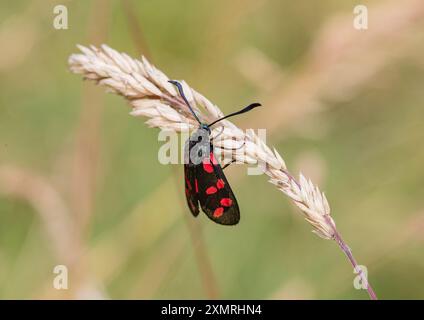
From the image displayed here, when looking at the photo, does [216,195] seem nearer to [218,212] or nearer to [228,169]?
[218,212]

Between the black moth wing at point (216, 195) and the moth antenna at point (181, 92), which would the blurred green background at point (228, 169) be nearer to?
the black moth wing at point (216, 195)

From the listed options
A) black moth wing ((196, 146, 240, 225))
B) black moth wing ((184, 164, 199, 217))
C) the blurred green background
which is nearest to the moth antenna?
black moth wing ((196, 146, 240, 225))

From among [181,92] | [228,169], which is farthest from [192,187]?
[228,169]

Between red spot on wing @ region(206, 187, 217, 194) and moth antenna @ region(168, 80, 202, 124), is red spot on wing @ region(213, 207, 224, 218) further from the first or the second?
moth antenna @ region(168, 80, 202, 124)

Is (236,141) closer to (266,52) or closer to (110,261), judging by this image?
(110,261)

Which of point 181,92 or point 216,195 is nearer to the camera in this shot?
point 181,92

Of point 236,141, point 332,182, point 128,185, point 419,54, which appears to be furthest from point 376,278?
point 236,141
